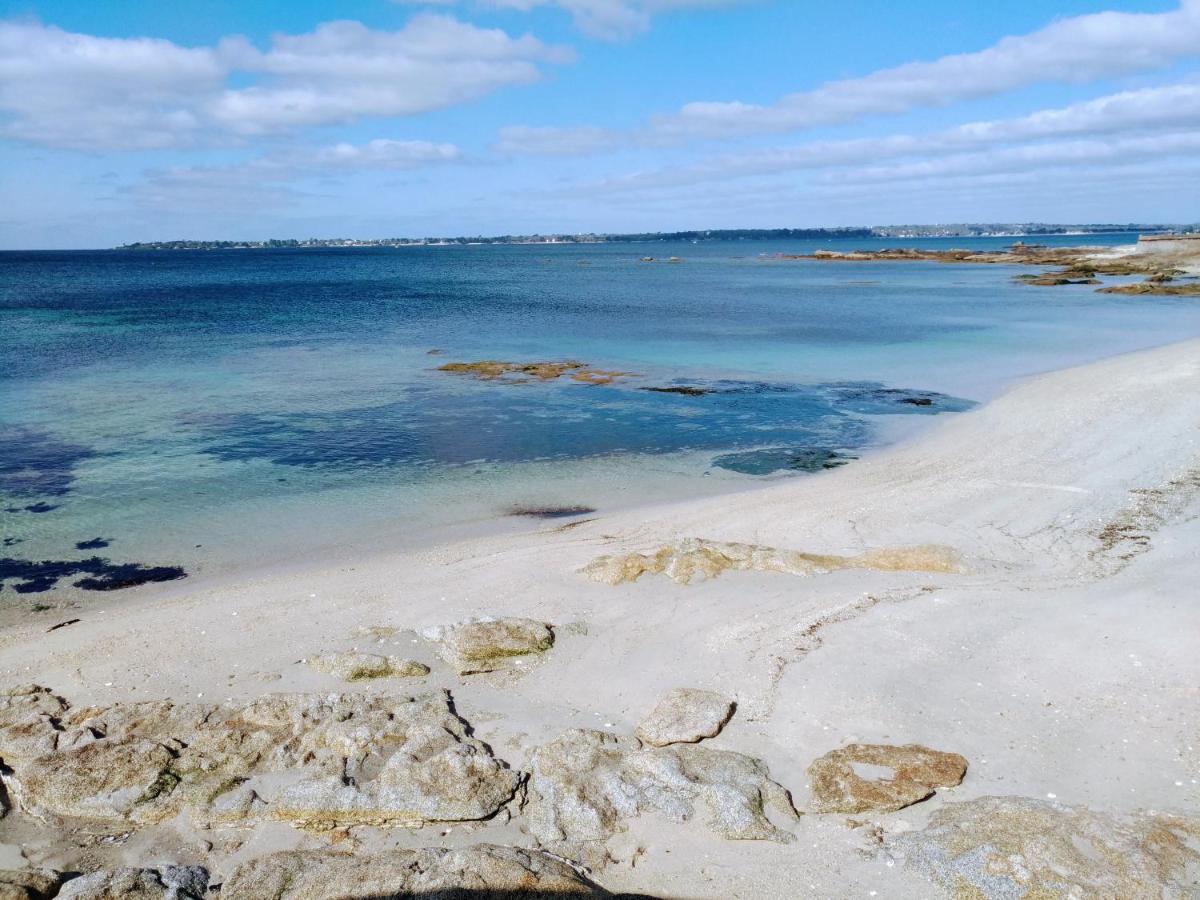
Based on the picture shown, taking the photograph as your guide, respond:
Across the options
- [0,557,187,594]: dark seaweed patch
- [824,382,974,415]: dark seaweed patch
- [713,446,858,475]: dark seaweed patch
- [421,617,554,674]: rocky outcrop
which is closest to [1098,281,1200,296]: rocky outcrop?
[824,382,974,415]: dark seaweed patch

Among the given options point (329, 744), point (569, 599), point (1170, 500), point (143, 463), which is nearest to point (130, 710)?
point (329, 744)

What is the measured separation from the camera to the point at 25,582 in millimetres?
13750

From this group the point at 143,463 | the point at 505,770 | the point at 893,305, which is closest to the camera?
the point at 505,770

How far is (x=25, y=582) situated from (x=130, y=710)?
21.6 ft

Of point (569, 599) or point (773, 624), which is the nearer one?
point (773, 624)

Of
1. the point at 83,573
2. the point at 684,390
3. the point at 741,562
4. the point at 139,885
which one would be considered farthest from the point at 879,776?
the point at 684,390

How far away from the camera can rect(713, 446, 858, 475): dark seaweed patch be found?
Result: 20.2 meters

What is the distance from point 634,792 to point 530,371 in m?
27.2

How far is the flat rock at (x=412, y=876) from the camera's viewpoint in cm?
614

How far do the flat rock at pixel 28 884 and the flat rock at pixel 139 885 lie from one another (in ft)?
0.44

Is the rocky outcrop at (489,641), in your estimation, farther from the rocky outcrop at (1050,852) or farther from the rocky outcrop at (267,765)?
the rocky outcrop at (1050,852)

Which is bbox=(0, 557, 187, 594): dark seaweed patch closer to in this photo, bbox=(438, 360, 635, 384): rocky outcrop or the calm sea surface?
the calm sea surface

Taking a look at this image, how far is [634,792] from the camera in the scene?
24.8 feet

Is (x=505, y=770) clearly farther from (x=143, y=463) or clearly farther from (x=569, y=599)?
(x=143, y=463)
